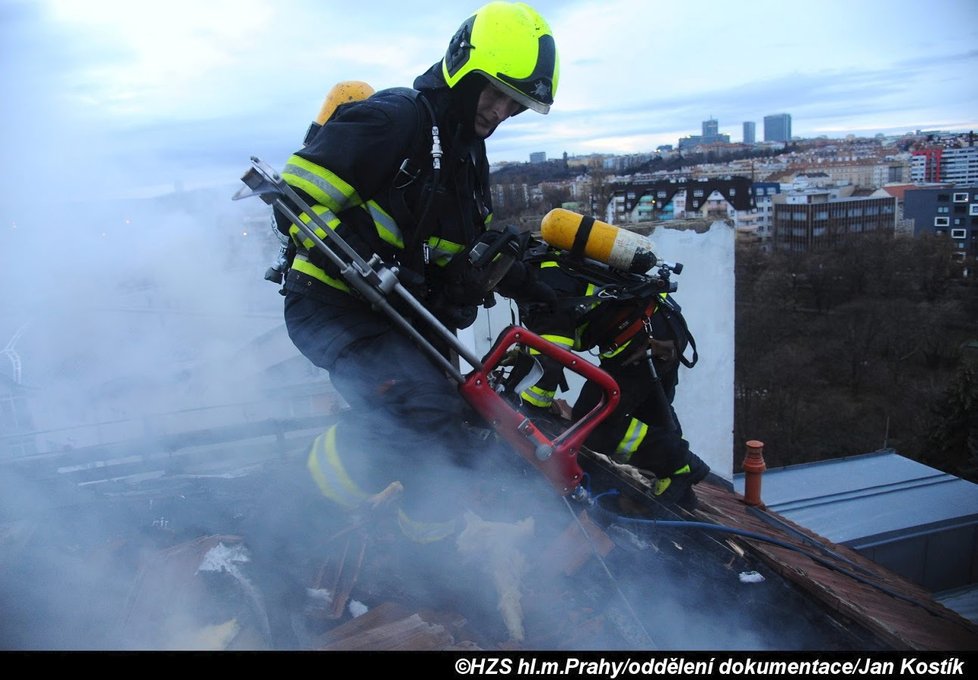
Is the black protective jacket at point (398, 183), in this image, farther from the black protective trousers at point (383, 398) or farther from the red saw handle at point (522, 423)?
the red saw handle at point (522, 423)

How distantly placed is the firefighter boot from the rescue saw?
0.80m

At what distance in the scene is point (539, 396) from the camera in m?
3.89

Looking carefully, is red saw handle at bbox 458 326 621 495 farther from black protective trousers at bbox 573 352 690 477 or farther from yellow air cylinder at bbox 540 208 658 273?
yellow air cylinder at bbox 540 208 658 273

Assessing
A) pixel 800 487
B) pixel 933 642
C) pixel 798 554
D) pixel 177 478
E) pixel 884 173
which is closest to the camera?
pixel 933 642

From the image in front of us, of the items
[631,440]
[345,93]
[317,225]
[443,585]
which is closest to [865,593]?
[631,440]

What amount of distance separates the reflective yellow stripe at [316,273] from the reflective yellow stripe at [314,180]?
0.30m

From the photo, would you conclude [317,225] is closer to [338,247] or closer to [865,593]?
[338,247]

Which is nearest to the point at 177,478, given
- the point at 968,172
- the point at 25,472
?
the point at 25,472

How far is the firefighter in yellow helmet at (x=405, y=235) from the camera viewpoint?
2.61m

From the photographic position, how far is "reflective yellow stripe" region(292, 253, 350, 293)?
107 inches

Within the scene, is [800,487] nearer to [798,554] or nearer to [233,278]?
[798,554]

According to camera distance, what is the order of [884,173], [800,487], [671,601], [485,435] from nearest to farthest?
[671,601] < [485,435] < [800,487] < [884,173]

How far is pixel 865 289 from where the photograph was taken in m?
34.5

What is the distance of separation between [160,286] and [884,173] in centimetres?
6732
